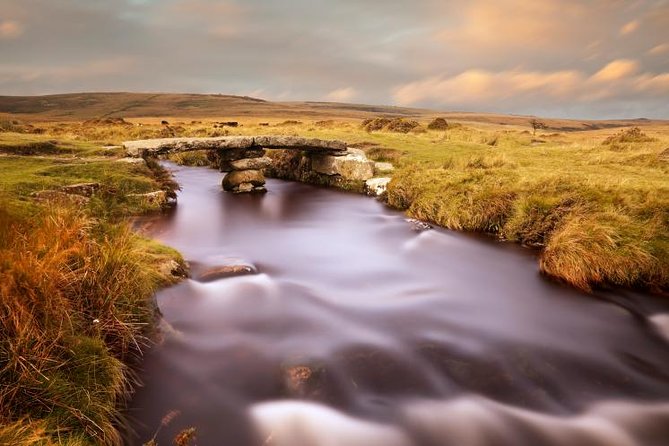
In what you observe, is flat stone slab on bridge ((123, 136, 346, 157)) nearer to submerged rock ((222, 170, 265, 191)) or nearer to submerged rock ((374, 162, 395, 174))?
submerged rock ((222, 170, 265, 191))

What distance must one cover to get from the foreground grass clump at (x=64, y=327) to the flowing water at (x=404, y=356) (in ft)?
1.75

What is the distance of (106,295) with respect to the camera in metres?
5.45

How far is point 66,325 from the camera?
4516 millimetres

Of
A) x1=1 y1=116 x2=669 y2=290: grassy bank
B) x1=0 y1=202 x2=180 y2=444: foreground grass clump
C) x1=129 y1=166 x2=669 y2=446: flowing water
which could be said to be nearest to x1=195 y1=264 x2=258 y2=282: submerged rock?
x1=129 y1=166 x2=669 y2=446: flowing water

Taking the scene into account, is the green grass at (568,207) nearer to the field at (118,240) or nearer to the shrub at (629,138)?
the field at (118,240)

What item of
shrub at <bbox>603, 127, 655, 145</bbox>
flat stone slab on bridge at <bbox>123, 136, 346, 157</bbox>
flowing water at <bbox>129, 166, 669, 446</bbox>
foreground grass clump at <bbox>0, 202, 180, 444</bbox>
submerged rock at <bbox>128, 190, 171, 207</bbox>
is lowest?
flowing water at <bbox>129, 166, 669, 446</bbox>

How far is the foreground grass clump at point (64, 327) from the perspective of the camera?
3.82 meters

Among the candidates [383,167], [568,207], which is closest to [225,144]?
[383,167]

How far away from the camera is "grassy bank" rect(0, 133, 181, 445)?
3.82 metres

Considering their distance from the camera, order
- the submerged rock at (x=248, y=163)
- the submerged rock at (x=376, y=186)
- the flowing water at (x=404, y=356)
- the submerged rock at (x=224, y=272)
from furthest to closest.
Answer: the submerged rock at (x=248, y=163)
the submerged rock at (x=376, y=186)
the submerged rock at (x=224, y=272)
the flowing water at (x=404, y=356)

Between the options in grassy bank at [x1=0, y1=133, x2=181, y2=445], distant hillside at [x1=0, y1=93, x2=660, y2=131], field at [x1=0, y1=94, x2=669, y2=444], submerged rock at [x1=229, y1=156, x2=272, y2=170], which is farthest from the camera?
distant hillside at [x1=0, y1=93, x2=660, y2=131]

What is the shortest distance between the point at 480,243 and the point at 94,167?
12694mm

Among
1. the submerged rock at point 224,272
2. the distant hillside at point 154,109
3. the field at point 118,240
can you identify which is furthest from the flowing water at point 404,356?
the distant hillside at point 154,109

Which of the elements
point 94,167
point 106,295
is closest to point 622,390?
point 106,295
